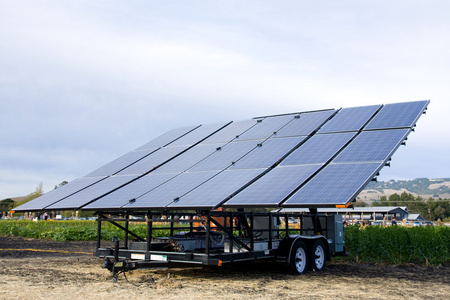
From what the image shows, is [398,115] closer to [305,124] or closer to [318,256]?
[305,124]

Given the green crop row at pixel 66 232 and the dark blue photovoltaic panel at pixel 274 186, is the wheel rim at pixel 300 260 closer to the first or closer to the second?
the dark blue photovoltaic panel at pixel 274 186

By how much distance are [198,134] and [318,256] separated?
740 cm

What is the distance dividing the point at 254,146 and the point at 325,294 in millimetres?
6110

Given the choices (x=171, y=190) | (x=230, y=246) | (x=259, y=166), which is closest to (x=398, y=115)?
(x=259, y=166)

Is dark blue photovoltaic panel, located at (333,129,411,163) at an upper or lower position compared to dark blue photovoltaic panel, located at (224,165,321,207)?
upper

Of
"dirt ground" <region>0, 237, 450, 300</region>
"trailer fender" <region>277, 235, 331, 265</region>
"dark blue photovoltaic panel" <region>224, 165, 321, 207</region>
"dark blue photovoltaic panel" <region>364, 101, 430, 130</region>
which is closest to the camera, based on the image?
"dirt ground" <region>0, 237, 450, 300</region>

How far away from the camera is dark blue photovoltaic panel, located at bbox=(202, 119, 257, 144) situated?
17188 millimetres

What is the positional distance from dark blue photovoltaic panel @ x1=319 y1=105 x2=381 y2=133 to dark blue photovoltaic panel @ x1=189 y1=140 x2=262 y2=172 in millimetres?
2429

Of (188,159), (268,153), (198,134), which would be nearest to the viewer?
(268,153)

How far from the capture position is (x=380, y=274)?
14.2 metres

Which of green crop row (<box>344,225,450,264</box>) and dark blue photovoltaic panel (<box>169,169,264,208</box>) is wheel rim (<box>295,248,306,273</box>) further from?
green crop row (<box>344,225,450,264</box>)

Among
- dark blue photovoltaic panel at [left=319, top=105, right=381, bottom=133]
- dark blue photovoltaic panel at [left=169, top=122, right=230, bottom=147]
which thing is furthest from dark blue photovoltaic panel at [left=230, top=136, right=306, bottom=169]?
dark blue photovoltaic panel at [left=169, top=122, right=230, bottom=147]

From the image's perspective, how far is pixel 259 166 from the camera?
1352 cm

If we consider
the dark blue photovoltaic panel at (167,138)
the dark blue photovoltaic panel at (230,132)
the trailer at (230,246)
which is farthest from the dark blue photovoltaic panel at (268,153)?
the dark blue photovoltaic panel at (167,138)
